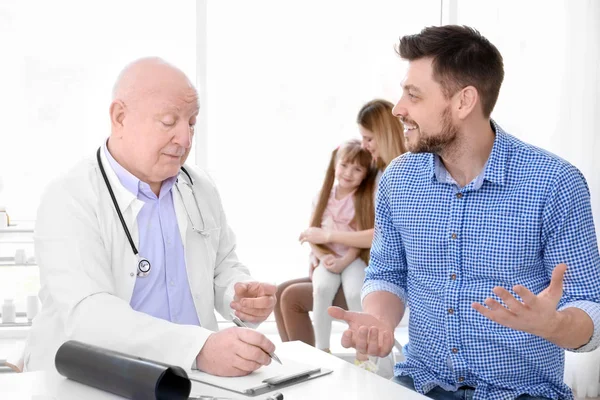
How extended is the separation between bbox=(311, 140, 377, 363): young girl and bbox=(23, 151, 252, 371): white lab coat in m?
1.58

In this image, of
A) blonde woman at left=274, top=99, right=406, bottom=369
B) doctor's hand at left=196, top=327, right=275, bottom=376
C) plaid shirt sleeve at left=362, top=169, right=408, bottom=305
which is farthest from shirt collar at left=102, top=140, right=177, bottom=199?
blonde woman at left=274, top=99, right=406, bottom=369

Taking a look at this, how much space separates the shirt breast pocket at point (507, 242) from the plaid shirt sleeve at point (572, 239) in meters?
0.03

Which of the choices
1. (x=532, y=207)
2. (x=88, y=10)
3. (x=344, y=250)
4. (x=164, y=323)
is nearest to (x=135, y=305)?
(x=164, y=323)

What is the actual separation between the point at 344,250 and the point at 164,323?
2209mm

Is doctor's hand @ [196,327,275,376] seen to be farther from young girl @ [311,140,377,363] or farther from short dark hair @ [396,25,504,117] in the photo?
young girl @ [311,140,377,363]

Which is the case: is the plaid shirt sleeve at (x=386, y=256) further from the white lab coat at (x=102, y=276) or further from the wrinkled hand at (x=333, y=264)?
the wrinkled hand at (x=333, y=264)

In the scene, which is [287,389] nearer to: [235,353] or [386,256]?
[235,353]

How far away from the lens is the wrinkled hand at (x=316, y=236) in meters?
3.72

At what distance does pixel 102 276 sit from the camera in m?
1.78

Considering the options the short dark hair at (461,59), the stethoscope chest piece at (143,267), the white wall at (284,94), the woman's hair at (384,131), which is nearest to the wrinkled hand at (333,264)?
the woman's hair at (384,131)

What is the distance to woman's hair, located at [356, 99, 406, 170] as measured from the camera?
3674 mm

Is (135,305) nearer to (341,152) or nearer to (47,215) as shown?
(47,215)

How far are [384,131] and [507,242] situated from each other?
1783 mm

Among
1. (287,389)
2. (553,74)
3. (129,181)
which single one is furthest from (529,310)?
(553,74)
